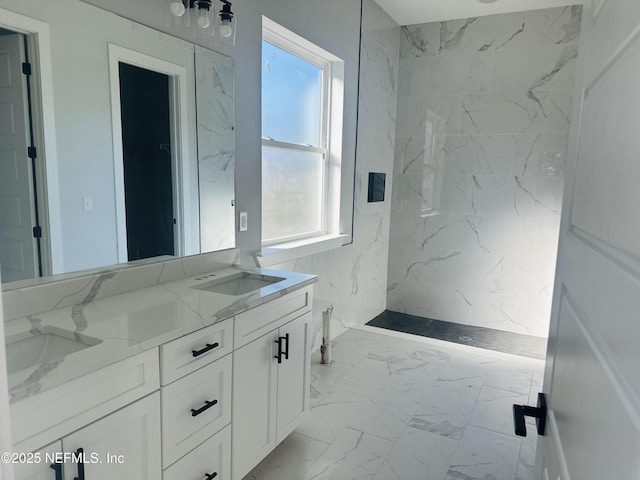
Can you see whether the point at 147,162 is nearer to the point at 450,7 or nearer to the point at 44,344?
the point at 44,344

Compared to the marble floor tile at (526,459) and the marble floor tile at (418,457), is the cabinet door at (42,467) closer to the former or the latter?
the marble floor tile at (418,457)

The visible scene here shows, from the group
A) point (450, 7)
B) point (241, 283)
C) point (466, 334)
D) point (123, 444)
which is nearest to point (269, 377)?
point (241, 283)

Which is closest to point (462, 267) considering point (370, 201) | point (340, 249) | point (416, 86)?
point (370, 201)

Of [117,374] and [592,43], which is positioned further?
[117,374]

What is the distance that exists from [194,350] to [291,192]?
190 centimetres

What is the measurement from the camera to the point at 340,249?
3.65 metres

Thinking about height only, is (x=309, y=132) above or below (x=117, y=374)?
above

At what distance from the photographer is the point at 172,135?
6.85 ft

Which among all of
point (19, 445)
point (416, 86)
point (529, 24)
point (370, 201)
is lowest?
point (19, 445)

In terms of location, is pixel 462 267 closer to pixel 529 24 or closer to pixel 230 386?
pixel 529 24

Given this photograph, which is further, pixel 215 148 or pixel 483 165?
pixel 483 165

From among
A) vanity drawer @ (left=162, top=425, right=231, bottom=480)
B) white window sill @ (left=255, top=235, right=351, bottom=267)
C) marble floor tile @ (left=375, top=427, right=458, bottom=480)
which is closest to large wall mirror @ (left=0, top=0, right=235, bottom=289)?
white window sill @ (left=255, top=235, right=351, bottom=267)

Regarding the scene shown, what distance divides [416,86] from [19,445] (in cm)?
421

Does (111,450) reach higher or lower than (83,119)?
lower
